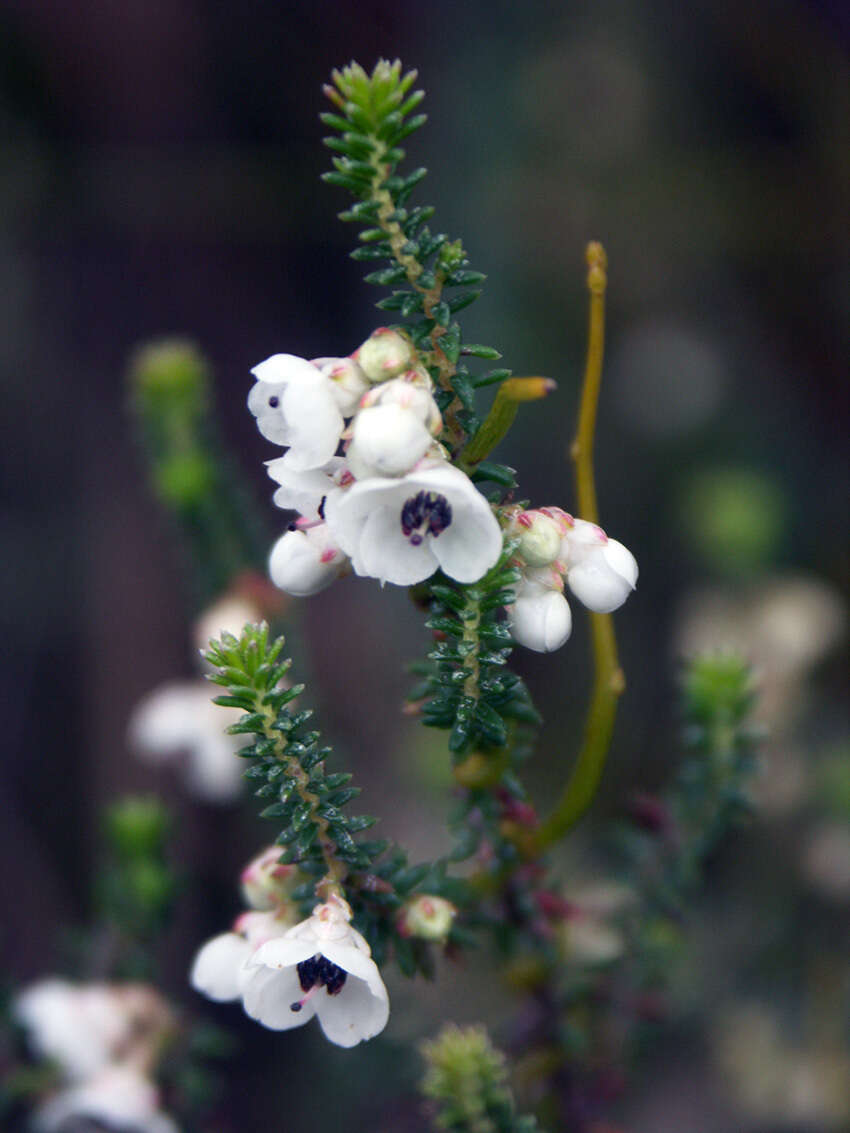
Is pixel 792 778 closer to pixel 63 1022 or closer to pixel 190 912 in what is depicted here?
pixel 190 912

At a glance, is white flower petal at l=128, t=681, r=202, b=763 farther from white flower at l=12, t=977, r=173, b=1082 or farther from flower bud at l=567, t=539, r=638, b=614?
flower bud at l=567, t=539, r=638, b=614

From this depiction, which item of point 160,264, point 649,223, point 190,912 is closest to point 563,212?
point 649,223

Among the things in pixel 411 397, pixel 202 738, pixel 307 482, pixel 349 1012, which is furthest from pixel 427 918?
pixel 202 738

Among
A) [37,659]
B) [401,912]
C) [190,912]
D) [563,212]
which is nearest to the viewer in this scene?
[401,912]

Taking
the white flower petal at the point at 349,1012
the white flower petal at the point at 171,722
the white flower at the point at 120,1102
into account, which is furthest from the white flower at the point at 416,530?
the white flower petal at the point at 171,722

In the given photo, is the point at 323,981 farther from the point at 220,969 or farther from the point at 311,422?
the point at 311,422

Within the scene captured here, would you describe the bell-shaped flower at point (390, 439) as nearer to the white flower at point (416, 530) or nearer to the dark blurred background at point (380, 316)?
the white flower at point (416, 530)
